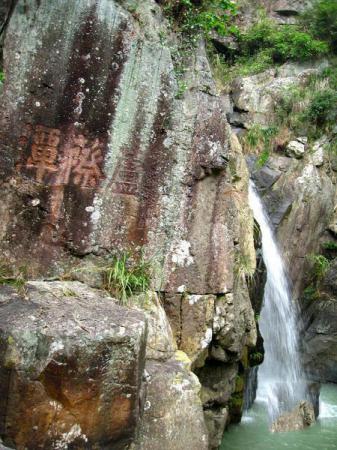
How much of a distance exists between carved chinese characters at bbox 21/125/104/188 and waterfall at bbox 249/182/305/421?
4.61 metres

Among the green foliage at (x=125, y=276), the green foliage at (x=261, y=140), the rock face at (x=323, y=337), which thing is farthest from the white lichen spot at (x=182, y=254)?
the green foliage at (x=261, y=140)

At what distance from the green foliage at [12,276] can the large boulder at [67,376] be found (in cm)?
32

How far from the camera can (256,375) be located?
26.3ft

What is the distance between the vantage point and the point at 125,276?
16.0 feet

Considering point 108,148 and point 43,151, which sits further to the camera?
point 108,148

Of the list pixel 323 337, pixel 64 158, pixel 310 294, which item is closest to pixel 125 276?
pixel 64 158

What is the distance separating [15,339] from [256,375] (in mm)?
5752

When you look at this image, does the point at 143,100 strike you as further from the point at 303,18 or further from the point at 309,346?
the point at 303,18

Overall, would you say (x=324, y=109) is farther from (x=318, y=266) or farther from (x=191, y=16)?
(x=191, y=16)

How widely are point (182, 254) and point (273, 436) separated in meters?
2.91

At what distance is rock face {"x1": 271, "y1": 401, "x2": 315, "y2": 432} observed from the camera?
6.41 metres

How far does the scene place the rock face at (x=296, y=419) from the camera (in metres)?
6.41

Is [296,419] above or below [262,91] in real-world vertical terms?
below

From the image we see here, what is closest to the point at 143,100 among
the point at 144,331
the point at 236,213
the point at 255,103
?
the point at 236,213
